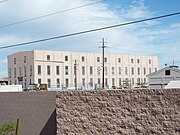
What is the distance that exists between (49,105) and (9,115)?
297cm

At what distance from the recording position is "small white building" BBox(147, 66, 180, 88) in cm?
4672

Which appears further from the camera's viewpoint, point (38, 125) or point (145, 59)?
point (145, 59)

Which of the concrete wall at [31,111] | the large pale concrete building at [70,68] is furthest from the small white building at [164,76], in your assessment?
the concrete wall at [31,111]

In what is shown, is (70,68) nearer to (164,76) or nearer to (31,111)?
(164,76)

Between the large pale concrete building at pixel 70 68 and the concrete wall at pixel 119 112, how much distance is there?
2577 inches

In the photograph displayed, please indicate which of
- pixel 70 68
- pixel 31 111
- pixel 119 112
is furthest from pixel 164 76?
pixel 70 68

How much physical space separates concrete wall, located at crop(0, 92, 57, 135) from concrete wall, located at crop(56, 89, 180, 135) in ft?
4.47

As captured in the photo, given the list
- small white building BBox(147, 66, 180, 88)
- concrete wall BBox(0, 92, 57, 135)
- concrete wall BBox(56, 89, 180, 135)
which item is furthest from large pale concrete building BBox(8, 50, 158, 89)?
concrete wall BBox(56, 89, 180, 135)

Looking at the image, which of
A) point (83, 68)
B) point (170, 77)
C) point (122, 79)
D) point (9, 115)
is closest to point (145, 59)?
point (122, 79)

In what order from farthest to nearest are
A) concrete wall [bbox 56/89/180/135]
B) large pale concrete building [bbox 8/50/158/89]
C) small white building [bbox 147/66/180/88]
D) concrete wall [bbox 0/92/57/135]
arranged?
large pale concrete building [bbox 8/50/158/89], small white building [bbox 147/66/180/88], concrete wall [bbox 0/92/57/135], concrete wall [bbox 56/89/180/135]

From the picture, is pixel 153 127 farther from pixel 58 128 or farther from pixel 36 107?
pixel 36 107

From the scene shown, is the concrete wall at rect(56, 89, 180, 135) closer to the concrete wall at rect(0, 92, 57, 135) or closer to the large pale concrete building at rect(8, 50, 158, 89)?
the concrete wall at rect(0, 92, 57, 135)

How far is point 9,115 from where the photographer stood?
575 inches

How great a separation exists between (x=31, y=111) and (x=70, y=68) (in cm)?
7430
